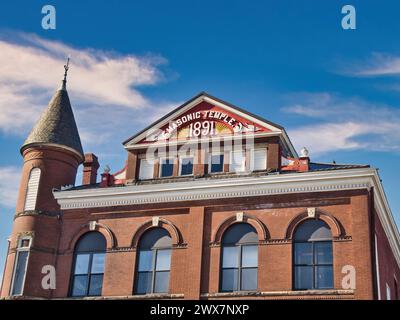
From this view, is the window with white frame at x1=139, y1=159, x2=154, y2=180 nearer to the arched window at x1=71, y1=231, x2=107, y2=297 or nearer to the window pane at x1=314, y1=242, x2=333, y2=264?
the arched window at x1=71, y1=231, x2=107, y2=297

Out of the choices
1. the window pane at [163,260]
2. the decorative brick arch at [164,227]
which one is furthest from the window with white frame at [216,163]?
the window pane at [163,260]

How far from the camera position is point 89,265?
90.1 ft

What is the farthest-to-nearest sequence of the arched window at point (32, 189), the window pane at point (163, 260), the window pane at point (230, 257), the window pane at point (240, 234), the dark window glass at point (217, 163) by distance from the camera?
the arched window at point (32, 189) → the dark window glass at point (217, 163) → the window pane at point (163, 260) → the window pane at point (240, 234) → the window pane at point (230, 257)

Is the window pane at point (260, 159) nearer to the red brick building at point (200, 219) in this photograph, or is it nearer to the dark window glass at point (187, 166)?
the red brick building at point (200, 219)

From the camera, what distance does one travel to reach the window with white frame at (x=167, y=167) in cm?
2816

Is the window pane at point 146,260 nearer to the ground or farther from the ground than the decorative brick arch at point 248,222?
nearer to the ground

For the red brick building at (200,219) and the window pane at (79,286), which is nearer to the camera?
the red brick building at (200,219)

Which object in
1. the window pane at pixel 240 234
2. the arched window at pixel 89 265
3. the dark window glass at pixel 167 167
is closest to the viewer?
Result: the window pane at pixel 240 234

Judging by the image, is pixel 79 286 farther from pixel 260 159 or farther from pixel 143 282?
pixel 260 159

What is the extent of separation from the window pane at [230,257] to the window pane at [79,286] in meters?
6.02

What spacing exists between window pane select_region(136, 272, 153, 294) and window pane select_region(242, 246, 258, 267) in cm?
388

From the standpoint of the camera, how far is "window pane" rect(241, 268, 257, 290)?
24812 mm

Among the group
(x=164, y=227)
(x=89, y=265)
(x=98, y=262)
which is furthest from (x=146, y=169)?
(x=89, y=265)

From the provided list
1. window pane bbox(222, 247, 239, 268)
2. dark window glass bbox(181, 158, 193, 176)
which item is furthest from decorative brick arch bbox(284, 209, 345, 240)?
dark window glass bbox(181, 158, 193, 176)
